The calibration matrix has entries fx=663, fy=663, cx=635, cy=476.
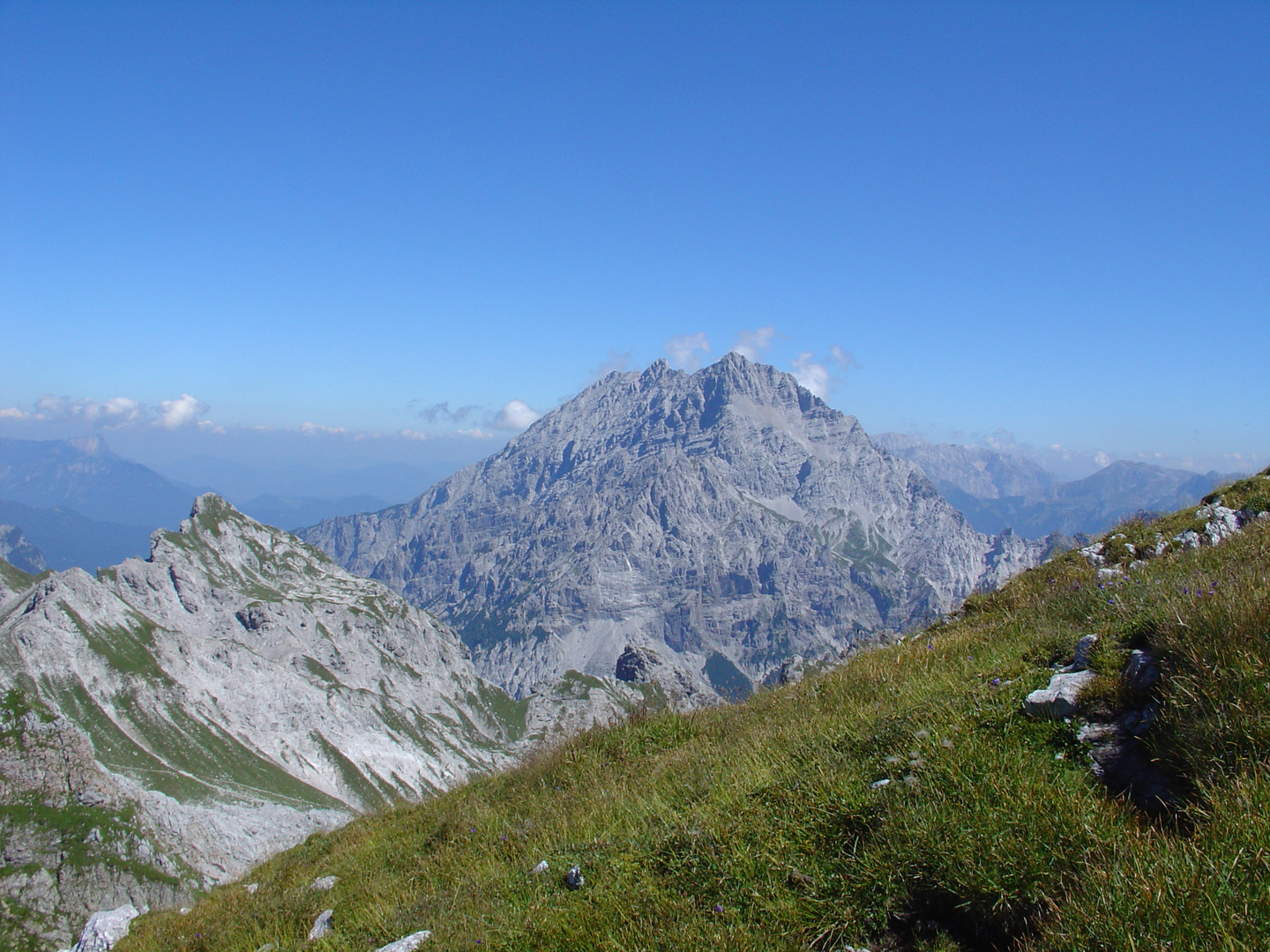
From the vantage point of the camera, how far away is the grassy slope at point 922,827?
4133 millimetres

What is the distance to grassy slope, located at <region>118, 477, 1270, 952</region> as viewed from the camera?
13.6ft

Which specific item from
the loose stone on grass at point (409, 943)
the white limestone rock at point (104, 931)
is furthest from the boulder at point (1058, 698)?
the white limestone rock at point (104, 931)

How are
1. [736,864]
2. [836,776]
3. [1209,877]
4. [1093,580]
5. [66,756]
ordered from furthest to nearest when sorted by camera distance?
[66,756] → [1093,580] → [836,776] → [736,864] → [1209,877]

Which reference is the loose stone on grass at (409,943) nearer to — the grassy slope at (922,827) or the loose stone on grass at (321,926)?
the grassy slope at (922,827)

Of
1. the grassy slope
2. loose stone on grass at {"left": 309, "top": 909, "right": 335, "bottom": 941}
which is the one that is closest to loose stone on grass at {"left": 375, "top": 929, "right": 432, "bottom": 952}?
the grassy slope

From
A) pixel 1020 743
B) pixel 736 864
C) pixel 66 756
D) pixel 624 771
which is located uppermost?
pixel 1020 743

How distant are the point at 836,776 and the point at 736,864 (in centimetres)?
127

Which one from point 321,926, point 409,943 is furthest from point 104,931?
point 409,943

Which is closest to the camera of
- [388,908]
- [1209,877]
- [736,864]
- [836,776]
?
[1209,877]

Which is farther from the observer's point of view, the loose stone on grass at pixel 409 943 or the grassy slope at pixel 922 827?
the loose stone on grass at pixel 409 943

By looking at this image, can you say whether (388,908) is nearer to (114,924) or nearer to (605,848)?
(605,848)

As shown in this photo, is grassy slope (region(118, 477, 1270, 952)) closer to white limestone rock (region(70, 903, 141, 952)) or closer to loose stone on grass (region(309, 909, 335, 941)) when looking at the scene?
loose stone on grass (region(309, 909, 335, 941))

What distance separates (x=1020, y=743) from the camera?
232 inches

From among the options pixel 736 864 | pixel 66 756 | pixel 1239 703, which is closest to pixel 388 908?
pixel 736 864
